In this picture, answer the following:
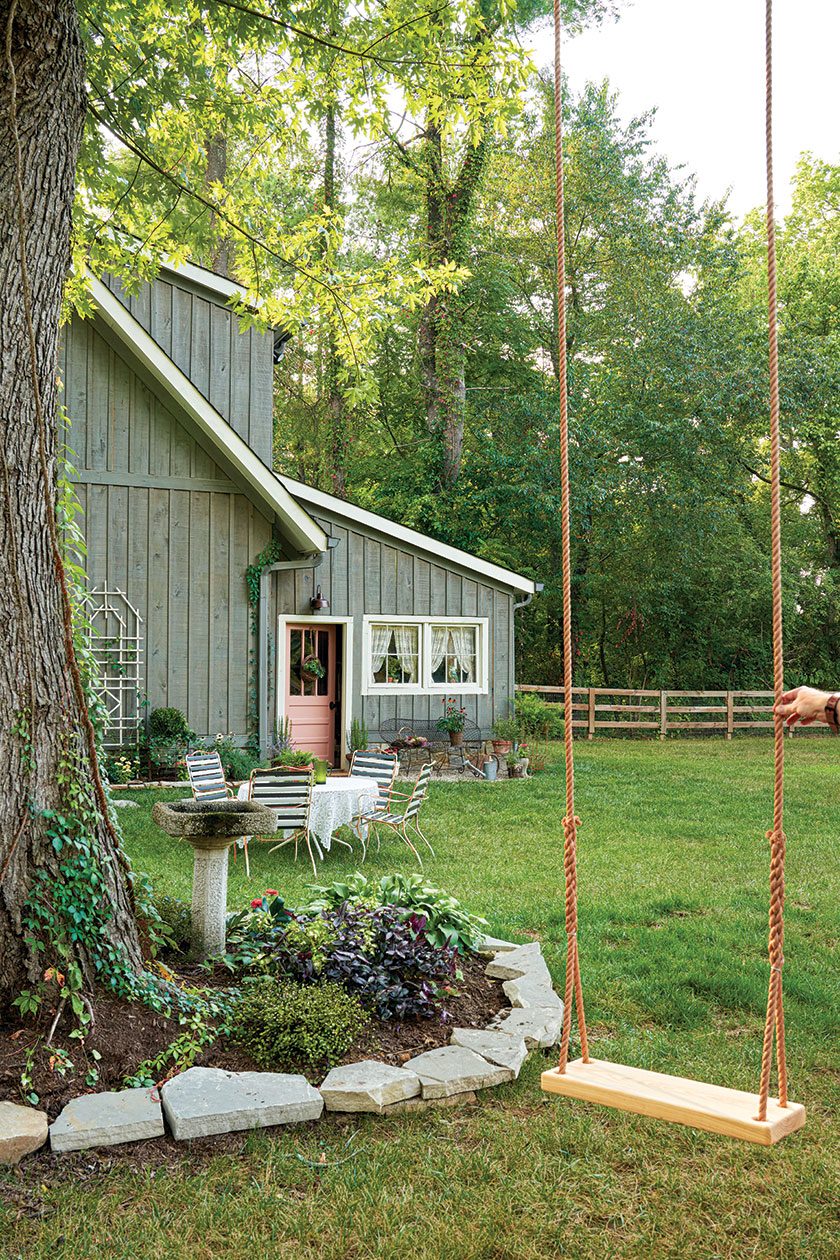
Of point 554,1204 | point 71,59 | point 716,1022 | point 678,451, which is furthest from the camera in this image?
→ point 678,451

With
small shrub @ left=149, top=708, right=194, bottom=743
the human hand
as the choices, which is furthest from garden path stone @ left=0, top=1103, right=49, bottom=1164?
small shrub @ left=149, top=708, right=194, bottom=743

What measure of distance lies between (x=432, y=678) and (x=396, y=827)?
567cm

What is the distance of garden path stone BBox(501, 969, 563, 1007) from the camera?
14.0 feet

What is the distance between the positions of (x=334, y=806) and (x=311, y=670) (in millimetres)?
5287

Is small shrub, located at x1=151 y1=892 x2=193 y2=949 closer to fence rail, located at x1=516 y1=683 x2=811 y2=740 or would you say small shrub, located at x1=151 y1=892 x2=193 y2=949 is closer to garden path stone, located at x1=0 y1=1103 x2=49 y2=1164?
garden path stone, located at x1=0 y1=1103 x2=49 y2=1164

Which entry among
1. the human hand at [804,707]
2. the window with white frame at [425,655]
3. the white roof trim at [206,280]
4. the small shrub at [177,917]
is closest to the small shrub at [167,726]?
the window with white frame at [425,655]

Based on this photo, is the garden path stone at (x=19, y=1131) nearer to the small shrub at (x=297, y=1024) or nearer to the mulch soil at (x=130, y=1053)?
the mulch soil at (x=130, y=1053)

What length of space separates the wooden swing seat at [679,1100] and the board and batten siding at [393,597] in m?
10.2

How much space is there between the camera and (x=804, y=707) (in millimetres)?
2594

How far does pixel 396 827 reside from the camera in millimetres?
8414

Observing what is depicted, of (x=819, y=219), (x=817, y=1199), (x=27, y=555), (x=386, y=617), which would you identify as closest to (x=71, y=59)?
(x=27, y=555)

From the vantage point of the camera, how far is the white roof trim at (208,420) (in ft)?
35.3

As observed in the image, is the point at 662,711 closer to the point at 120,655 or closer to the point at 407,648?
the point at 407,648

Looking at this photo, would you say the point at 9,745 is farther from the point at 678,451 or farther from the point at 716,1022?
the point at 678,451
